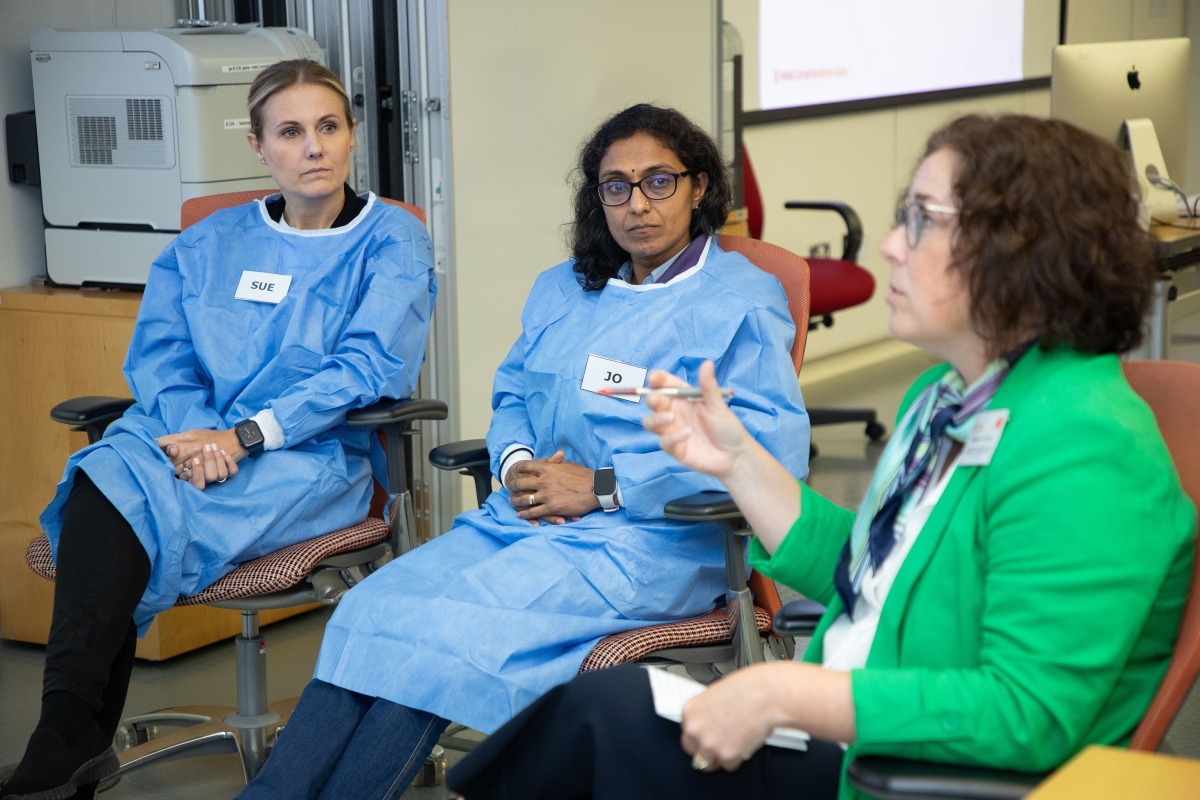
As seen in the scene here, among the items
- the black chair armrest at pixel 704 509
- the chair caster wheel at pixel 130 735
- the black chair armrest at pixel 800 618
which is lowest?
the chair caster wheel at pixel 130 735

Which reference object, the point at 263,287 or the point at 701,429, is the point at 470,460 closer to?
the point at 263,287

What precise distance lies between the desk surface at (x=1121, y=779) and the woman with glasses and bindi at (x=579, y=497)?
0.96 m

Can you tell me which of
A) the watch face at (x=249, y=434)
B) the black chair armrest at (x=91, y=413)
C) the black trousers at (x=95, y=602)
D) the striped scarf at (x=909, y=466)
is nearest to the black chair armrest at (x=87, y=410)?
the black chair armrest at (x=91, y=413)

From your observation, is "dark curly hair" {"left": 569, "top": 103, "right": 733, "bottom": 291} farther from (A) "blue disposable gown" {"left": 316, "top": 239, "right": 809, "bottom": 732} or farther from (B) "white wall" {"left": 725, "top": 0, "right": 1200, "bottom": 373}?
(B) "white wall" {"left": 725, "top": 0, "right": 1200, "bottom": 373}

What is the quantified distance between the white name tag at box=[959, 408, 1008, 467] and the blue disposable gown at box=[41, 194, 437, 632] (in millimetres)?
1339

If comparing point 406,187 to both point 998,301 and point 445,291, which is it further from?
point 998,301

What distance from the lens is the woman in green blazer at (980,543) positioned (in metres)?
1.11

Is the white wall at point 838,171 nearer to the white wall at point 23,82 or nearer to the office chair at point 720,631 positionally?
the white wall at point 23,82

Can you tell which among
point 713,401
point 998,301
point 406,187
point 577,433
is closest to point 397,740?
point 577,433

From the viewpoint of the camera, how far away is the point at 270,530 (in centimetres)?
227

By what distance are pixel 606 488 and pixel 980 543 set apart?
0.89 m

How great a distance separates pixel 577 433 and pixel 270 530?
1.89 feet

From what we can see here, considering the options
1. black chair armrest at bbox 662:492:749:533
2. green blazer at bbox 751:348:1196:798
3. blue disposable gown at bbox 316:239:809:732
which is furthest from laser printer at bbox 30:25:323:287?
green blazer at bbox 751:348:1196:798

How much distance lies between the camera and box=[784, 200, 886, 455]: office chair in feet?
14.4
